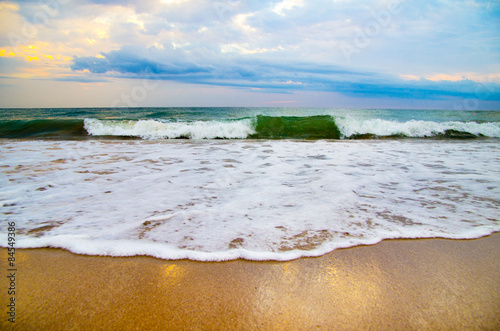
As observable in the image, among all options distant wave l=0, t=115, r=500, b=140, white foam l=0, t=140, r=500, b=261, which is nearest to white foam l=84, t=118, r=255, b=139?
distant wave l=0, t=115, r=500, b=140

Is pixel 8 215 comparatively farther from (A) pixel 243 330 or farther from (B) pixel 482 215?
(B) pixel 482 215

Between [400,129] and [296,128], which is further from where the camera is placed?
[296,128]

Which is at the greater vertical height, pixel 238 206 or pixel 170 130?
pixel 170 130

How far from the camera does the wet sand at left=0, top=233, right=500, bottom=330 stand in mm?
1235

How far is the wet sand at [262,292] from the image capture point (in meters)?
1.24

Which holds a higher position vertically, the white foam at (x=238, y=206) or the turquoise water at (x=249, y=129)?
the turquoise water at (x=249, y=129)

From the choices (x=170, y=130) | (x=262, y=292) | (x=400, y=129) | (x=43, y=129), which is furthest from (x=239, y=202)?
(x=43, y=129)

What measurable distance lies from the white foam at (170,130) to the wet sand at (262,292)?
29.5 feet

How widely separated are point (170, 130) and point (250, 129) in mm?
3556

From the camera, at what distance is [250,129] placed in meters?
11.8

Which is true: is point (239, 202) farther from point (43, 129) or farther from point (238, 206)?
point (43, 129)

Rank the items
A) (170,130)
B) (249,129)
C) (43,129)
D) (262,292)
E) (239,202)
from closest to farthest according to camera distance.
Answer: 1. (262,292)
2. (239,202)
3. (170,130)
4. (249,129)
5. (43,129)

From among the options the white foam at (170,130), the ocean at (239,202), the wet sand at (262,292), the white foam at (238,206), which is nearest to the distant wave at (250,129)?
the white foam at (170,130)

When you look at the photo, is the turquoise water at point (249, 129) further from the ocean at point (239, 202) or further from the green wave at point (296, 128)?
the ocean at point (239, 202)
